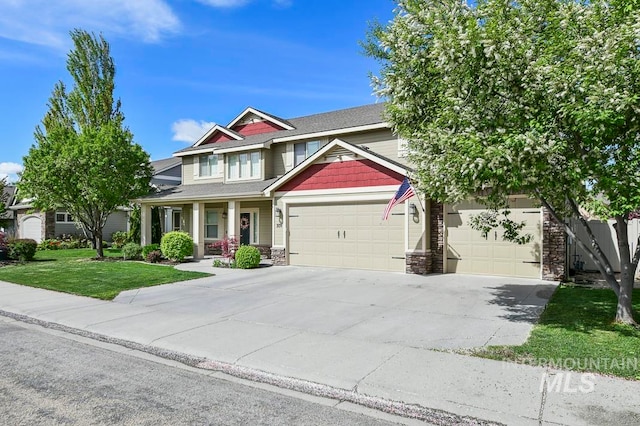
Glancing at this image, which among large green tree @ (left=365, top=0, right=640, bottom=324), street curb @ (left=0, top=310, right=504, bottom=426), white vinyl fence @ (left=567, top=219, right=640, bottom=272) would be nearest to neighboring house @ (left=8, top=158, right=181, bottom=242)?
street curb @ (left=0, top=310, right=504, bottom=426)

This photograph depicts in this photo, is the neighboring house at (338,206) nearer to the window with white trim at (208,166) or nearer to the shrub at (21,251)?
the window with white trim at (208,166)

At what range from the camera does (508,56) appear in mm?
6211

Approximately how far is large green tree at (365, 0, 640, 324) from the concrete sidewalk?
2625mm

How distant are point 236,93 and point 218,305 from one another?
16.1 m

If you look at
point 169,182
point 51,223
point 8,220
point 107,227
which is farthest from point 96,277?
point 8,220

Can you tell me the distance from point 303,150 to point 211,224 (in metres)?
7.64

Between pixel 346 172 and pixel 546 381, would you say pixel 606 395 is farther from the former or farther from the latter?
pixel 346 172

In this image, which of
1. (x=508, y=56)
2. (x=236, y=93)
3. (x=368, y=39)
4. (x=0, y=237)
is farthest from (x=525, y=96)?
(x=0, y=237)

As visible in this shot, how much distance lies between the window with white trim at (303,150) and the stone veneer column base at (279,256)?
4561 millimetres

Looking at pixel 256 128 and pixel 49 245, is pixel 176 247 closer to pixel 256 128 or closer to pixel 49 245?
pixel 256 128

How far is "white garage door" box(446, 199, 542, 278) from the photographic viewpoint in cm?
1232

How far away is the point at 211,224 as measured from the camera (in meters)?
23.2

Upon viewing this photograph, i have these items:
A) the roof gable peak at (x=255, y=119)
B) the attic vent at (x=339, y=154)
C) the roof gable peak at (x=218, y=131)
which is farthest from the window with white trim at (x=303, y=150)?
the roof gable peak at (x=218, y=131)

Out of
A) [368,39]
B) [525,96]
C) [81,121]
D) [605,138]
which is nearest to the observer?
[605,138]
